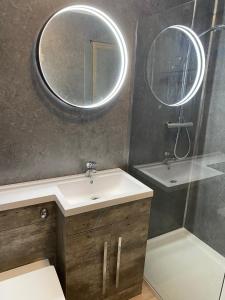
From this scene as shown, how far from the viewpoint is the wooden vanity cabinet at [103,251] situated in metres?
1.29

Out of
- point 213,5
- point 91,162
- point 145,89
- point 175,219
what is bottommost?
point 175,219

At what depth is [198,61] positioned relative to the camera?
5.85ft

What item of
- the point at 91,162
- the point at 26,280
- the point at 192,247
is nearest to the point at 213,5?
the point at 91,162

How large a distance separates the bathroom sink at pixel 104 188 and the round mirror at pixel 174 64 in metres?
0.71

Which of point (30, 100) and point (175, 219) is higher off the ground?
point (30, 100)

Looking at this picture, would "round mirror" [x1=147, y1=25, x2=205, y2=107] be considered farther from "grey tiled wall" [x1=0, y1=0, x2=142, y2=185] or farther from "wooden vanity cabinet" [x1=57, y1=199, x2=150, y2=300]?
"wooden vanity cabinet" [x1=57, y1=199, x2=150, y2=300]

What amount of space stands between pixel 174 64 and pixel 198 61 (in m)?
0.22

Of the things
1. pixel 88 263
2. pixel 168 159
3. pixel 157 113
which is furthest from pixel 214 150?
pixel 88 263

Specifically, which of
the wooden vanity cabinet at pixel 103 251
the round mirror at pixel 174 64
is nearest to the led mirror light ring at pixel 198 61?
the round mirror at pixel 174 64

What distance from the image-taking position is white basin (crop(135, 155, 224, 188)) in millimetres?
1853

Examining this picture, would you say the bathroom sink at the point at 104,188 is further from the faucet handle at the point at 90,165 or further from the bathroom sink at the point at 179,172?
the bathroom sink at the point at 179,172

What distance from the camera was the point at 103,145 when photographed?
1735 mm

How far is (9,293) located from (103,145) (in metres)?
1.07

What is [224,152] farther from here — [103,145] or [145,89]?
[103,145]
